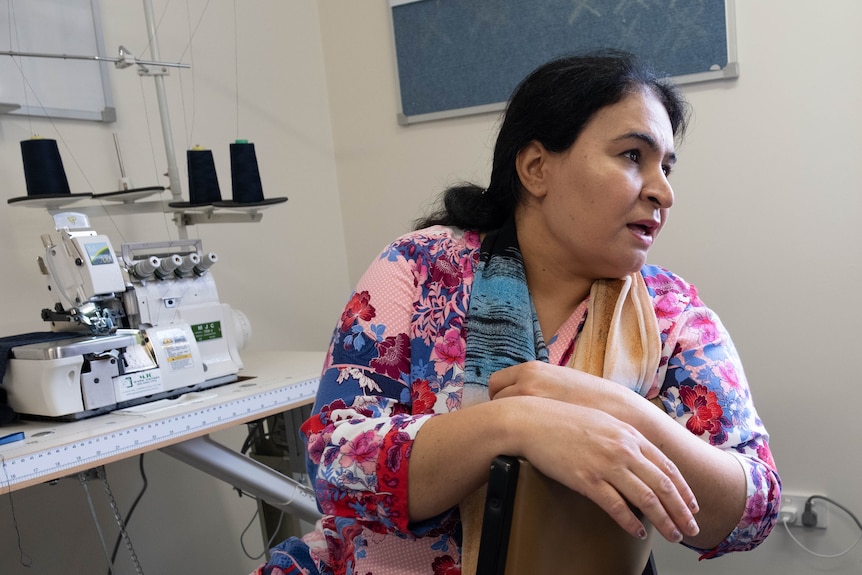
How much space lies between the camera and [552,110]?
3.87ft

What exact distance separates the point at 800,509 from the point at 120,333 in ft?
6.70

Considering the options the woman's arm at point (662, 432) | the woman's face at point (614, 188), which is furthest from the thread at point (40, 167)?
the woman's arm at point (662, 432)

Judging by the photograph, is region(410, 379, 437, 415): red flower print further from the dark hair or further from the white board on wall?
the white board on wall

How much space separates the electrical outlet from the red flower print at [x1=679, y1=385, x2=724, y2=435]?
1.61m

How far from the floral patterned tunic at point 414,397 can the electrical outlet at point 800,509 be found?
5.03 ft

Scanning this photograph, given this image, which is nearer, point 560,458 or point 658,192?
point 560,458

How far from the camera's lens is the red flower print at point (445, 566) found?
1.05 metres

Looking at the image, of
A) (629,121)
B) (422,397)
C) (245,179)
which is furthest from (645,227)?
(245,179)

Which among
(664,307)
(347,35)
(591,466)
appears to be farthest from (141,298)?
(347,35)

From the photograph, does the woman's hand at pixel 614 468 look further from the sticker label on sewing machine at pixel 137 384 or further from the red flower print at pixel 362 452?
the sticker label on sewing machine at pixel 137 384

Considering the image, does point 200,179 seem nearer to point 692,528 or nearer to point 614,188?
point 614,188

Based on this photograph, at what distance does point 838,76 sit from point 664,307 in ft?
4.92

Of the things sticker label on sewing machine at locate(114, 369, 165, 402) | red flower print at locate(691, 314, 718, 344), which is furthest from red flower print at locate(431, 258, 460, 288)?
sticker label on sewing machine at locate(114, 369, 165, 402)

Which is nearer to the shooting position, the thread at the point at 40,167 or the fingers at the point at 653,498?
the fingers at the point at 653,498
